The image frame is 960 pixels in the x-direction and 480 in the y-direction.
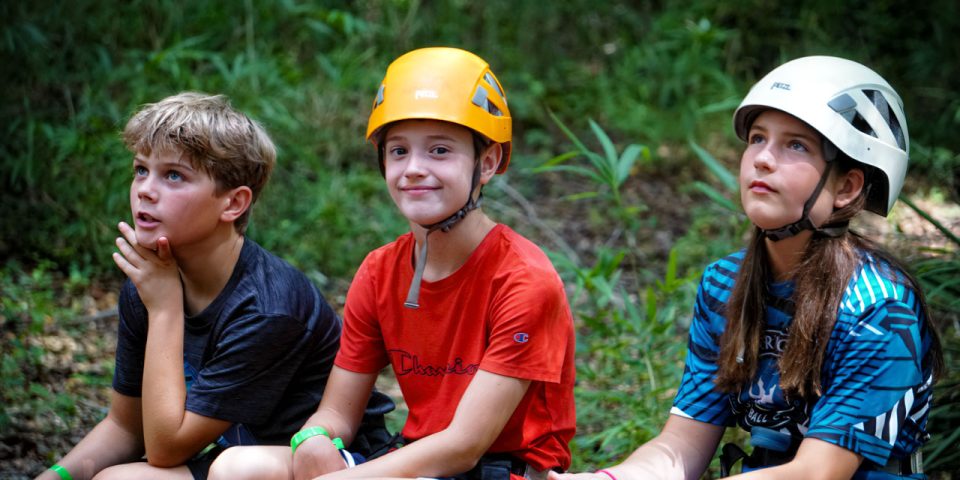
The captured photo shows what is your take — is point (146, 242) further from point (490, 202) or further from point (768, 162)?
point (490, 202)

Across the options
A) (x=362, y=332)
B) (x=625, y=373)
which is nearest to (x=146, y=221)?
(x=362, y=332)

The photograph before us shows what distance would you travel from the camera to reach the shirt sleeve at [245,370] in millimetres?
2900

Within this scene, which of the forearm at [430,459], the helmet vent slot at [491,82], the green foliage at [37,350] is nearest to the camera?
the forearm at [430,459]

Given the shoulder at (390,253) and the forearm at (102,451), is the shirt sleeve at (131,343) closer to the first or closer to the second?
the forearm at (102,451)

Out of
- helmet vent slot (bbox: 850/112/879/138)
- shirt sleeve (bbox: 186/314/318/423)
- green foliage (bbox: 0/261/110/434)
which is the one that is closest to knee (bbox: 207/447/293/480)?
shirt sleeve (bbox: 186/314/318/423)

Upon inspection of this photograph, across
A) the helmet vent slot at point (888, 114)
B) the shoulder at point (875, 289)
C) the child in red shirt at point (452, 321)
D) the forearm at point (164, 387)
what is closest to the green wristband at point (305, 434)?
the child in red shirt at point (452, 321)

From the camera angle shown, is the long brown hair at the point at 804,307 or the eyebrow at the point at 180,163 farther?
the eyebrow at the point at 180,163

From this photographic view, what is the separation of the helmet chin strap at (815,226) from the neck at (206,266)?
154 centimetres

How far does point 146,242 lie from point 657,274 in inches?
141

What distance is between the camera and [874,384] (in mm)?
2396

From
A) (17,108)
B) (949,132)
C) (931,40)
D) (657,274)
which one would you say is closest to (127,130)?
(17,108)

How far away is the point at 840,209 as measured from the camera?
2.54 m

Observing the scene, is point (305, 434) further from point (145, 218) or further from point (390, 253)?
point (145, 218)

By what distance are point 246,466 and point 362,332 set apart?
1.58 feet
